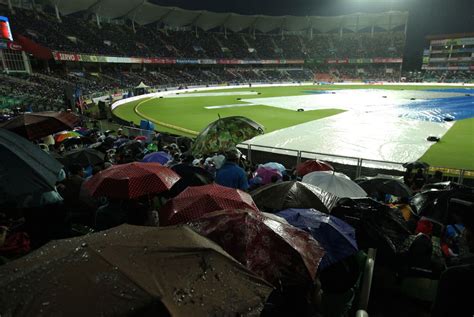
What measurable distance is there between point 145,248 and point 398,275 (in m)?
3.87

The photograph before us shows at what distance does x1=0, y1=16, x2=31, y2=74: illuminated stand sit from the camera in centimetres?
3609

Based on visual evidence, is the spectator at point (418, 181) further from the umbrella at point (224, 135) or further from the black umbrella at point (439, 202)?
the umbrella at point (224, 135)

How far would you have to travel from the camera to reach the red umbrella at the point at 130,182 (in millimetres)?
4562

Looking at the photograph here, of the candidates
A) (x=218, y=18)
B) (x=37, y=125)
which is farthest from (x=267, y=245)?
(x=218, y=18)

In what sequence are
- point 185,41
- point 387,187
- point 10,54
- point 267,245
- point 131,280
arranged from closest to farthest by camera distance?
point 131,280
point 267,245
point 387,187
point 10,54
point 185,41

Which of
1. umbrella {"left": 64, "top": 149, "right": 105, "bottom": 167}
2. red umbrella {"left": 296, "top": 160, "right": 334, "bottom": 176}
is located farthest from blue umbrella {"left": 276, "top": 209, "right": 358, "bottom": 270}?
umbrella {"left": 64, "top": 149, "right": 105, "bottom": 167}

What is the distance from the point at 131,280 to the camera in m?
1.84

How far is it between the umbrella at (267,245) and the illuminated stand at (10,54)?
44.1 metres

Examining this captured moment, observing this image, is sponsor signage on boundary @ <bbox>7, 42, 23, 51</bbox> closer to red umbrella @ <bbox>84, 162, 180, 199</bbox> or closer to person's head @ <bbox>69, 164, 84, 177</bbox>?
person's head @ <bbox>69, 164, 84, 177</bbox>

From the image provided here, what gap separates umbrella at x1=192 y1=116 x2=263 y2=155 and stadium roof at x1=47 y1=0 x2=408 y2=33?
210 feet

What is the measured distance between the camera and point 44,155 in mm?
4844

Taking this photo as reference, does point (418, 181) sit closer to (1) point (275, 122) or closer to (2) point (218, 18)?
(1) point (275, 122)

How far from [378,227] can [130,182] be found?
3.57 metres

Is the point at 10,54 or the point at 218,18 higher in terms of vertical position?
the point at 218,18
